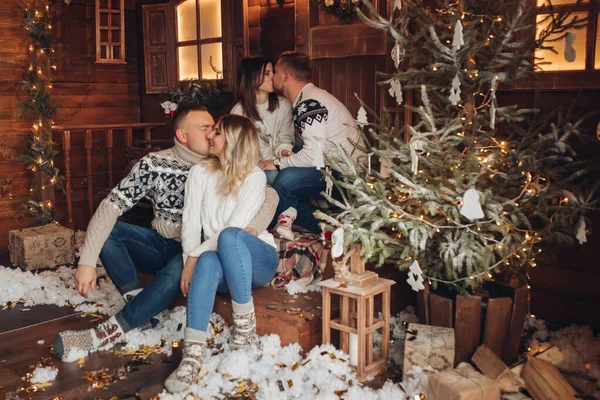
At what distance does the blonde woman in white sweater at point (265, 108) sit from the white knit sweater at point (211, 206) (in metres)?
1.02

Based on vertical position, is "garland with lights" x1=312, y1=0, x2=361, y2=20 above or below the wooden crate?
above

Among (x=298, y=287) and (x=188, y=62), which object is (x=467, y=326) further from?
(x=188, y=62)

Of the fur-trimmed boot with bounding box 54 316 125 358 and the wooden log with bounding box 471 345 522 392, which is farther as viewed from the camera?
the fur-trimmed boot with bounding box 54 316 125 358

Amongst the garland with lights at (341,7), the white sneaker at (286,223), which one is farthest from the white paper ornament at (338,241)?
the garland with lights at (341,7)

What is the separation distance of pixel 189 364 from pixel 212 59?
12.7ft

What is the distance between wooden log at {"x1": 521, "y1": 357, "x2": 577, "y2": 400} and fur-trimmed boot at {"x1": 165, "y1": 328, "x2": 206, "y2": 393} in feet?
4.71

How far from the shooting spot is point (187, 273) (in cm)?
335

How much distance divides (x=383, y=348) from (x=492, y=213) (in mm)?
835

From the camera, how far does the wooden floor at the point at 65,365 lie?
9.81 ft

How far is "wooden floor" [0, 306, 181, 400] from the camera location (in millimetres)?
2990

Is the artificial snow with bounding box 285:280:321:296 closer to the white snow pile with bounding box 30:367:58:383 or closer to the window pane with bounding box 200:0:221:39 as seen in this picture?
the white snow pile with bounding box 30:367:58:383

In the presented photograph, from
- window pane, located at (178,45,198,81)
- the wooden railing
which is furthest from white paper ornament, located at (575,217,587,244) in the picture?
window pane, located at (178,45,198,81)

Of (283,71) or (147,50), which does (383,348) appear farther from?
(147,50)

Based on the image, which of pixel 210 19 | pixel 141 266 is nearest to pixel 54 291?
pixel 141 266
